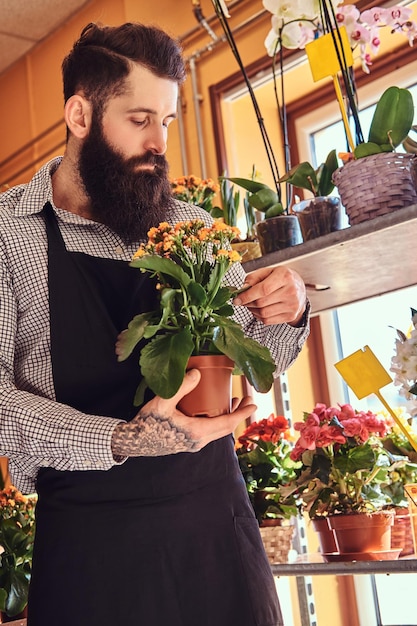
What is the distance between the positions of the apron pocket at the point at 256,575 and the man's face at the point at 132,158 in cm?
57

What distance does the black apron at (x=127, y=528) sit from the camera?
52.2 inches

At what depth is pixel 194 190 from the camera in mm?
2359

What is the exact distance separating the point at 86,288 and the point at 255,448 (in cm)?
99

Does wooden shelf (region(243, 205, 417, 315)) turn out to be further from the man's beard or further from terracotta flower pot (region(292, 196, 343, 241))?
the man's beard

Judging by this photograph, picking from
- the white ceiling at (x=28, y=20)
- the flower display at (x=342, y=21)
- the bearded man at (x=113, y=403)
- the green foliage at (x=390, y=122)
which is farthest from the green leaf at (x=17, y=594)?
the white ceiling at (x=28, y=20)

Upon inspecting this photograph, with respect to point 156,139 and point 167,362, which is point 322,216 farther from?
point 167,362

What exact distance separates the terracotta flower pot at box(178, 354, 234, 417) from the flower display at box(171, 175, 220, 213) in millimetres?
1109

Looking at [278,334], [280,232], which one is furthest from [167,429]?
[280,232]

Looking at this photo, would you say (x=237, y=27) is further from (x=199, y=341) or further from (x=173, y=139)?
(x=199, y=341)

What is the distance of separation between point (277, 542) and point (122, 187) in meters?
1.00

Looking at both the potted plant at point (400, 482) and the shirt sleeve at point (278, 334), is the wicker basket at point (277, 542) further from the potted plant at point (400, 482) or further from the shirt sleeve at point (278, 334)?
the shirt sleeve at point (278, 334)

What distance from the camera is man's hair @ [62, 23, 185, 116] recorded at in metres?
1.61

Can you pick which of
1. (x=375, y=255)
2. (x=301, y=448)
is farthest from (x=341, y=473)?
(x=375, y=255)

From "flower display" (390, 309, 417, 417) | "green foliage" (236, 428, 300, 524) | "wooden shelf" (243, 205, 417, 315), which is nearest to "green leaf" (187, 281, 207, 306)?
"wooden shelf" (243, 205, 417, 315)
